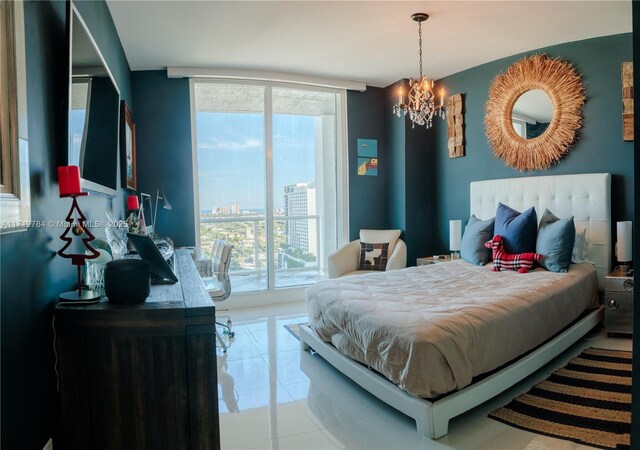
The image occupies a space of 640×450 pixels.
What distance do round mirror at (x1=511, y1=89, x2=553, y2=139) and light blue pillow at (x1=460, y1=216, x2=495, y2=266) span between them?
1.10 m

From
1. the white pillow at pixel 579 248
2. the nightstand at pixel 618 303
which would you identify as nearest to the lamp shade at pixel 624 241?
the nightstand at pixel 618 303

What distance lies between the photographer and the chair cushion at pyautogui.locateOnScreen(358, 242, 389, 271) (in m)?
5.08

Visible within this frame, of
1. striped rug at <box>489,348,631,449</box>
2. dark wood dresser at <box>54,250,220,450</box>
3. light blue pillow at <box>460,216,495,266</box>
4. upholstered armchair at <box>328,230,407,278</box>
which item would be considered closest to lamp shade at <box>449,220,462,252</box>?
light blue pillow at <box>460,216,495,266</box>

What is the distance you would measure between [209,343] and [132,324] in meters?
0.29

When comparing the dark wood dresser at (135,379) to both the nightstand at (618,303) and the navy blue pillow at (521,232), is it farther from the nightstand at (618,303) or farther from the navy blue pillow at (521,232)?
the nightstand at (618,303)

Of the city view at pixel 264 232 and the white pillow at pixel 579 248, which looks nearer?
the white pillow at pixel 579 248

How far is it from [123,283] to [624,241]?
400 centimetres

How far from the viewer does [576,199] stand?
13.0 feet

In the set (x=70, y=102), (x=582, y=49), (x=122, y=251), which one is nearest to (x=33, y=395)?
(x=70, y=102)

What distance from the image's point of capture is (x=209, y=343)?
1527 mm

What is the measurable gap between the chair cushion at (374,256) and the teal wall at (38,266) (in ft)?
11.9

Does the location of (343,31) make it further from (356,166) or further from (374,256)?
(374,256)

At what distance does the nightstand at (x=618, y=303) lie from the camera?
3398mm

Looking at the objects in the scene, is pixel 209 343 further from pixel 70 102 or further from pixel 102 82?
pixel 102 82
